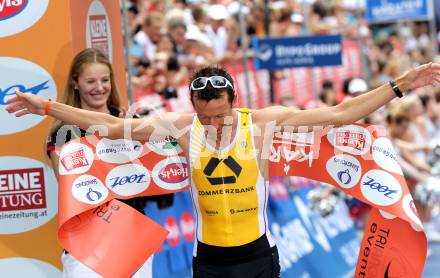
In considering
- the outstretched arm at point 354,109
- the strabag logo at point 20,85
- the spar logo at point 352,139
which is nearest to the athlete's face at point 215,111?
the outstretched arm at point 354,109

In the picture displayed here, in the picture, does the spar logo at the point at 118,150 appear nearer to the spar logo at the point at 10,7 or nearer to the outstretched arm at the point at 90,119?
the outstretched arm at the point at 90,119

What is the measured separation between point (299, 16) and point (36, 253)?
9.15m

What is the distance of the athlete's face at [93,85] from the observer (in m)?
6.24

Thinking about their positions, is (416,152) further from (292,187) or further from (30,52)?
(30,52)

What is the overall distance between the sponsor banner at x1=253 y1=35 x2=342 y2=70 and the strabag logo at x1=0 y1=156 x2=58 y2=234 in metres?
5.33

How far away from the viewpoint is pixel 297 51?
39.2 feet

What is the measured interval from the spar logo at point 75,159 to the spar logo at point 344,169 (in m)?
1.57

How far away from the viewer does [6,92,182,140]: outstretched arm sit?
5.80 metres

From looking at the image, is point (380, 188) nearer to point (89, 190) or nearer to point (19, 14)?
point (89, 190)

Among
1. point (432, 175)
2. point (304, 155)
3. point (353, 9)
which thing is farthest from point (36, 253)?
point (353, 9)

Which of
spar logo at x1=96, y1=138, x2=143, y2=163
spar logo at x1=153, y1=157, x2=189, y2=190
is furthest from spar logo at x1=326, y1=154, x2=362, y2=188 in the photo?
spar logo at x1=96, y1=138, x2=143, y2=163

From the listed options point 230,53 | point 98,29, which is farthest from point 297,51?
point 98,29

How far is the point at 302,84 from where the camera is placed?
1521 centimetres

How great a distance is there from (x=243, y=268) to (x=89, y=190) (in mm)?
1110
